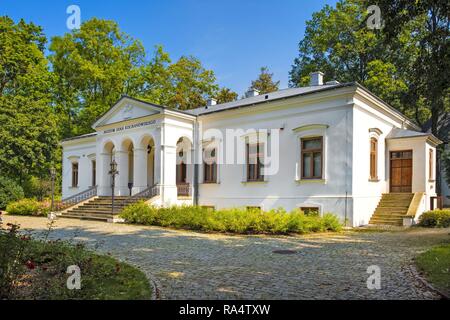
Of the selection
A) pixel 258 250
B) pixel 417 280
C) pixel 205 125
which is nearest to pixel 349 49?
pixel 205 125

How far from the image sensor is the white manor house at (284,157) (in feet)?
56.9

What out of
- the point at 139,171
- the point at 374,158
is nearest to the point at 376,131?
the point at 374,158

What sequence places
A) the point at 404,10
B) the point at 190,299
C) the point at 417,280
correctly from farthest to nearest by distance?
the point at 404,10 → the point at 417,280 → the point at 190,299

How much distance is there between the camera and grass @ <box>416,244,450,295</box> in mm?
6508

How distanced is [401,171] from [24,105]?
1206 inches

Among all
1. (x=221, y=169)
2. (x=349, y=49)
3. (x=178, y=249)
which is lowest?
(x=178, y=249)

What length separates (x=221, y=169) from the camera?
2159 cm

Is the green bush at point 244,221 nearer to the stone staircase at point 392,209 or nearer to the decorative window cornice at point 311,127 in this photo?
the stone staircase at point 392,209

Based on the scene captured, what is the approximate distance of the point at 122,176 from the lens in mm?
24281

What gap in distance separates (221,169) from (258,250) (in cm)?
1134

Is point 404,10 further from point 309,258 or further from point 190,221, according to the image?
point 190,221

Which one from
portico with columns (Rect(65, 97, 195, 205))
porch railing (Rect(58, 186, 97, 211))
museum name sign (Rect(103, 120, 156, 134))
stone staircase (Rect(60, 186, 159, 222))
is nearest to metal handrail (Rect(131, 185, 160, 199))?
stone staircase (Rect(60, 186, 159, 222))

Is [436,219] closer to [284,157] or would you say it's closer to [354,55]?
[284,157]

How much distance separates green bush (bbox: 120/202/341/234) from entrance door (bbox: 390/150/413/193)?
706cm
